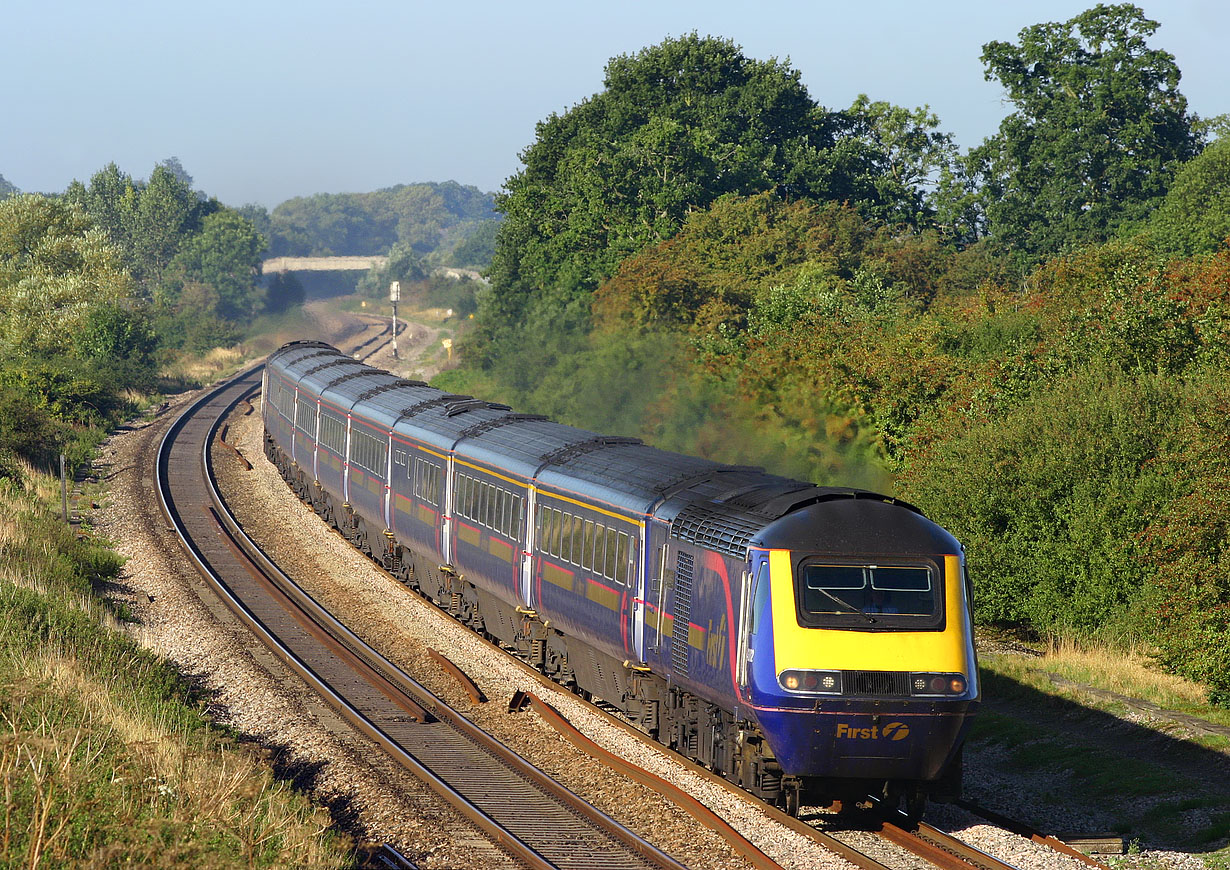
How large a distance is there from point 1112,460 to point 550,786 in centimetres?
1345

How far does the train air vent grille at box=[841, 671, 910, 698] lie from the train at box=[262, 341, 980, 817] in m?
0.01

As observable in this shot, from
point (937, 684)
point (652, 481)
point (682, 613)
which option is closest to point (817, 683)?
point (937, 684)

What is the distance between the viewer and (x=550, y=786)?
14672mm

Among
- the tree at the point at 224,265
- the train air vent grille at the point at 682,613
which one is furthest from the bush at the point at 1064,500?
the tree at the point at 224,265

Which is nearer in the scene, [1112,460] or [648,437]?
[1112,460]

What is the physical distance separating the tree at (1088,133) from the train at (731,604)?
177 feet

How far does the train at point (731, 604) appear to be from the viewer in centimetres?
1263

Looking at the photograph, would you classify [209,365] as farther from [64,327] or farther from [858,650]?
[858,650]

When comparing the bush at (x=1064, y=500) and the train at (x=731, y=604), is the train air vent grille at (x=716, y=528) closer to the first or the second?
the train at (x=731, y=604)

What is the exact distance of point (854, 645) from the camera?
41.5ft

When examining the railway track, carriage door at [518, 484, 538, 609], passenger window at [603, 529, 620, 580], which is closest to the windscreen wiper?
the railway track

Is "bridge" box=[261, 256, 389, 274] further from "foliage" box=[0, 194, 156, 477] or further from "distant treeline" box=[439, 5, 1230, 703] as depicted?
"distant treeline" box=[439, 5, 1230, 703]

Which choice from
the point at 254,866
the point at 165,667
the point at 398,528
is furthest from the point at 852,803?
the point at 398,528

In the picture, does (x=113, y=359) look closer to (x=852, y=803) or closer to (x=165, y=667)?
(x=165, y=667)
